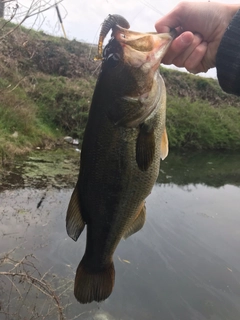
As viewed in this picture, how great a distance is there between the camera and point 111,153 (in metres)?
1.94

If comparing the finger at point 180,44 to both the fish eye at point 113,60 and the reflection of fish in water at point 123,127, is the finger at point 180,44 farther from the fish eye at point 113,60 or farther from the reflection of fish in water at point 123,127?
the fish eye at point 113,60

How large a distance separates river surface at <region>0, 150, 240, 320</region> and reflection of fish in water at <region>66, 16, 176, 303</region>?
114 inches

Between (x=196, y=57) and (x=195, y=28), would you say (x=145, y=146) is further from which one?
(x=195, y=28)

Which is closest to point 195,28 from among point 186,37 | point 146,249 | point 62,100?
point 186,37

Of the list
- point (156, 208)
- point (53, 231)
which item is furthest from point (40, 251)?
point (156, 208)

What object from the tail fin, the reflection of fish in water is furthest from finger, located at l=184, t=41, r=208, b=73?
the tail fin

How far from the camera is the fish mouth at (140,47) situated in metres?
1.91

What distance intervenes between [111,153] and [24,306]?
354 centimetres

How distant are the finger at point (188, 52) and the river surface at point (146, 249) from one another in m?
3.32

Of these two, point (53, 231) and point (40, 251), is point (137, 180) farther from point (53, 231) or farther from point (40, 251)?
point (53, 231)

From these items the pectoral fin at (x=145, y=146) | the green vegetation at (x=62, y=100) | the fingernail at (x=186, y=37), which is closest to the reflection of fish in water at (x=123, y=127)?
the pectoral fin at (x=145, y=146)

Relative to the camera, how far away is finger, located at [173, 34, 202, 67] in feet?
7.55

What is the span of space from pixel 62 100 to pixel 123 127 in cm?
1317

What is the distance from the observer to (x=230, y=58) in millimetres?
2107
